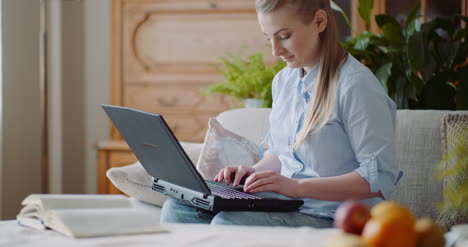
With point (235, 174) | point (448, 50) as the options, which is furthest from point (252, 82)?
point (235, 174)

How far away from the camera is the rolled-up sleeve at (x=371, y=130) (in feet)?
4.45

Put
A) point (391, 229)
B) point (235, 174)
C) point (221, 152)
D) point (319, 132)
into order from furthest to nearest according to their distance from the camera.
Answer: point (221, 152)
point (235, 174)
point (319, 132)
point (391, 229)

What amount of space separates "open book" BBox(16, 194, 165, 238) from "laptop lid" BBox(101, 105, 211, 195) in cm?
15

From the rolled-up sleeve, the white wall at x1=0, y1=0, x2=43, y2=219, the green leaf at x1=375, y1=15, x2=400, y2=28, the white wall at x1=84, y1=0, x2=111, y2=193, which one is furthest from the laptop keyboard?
the white wall at x1=84, y1=0, x2=111, y2=193

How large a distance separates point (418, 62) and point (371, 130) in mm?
958

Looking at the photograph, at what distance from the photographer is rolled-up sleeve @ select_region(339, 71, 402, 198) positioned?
1357mm

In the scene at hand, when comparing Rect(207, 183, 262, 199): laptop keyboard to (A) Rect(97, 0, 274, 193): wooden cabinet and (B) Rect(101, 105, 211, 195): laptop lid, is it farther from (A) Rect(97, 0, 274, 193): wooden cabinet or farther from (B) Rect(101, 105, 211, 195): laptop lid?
(A) Rect(97, 0, 274, 193): wooden cabinet

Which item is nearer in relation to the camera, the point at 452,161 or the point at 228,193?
the point at 228,193

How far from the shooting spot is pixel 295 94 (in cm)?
160

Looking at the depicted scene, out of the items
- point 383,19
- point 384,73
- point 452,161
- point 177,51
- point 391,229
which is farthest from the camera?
point 177,51

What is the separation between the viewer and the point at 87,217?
42.7 inches

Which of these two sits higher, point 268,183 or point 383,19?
point 383,19

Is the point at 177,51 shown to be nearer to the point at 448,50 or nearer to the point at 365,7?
the point at 365,7

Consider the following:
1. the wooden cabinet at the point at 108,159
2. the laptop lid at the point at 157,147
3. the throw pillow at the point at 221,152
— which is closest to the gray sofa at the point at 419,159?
the throw pillow at the point at 221,152
